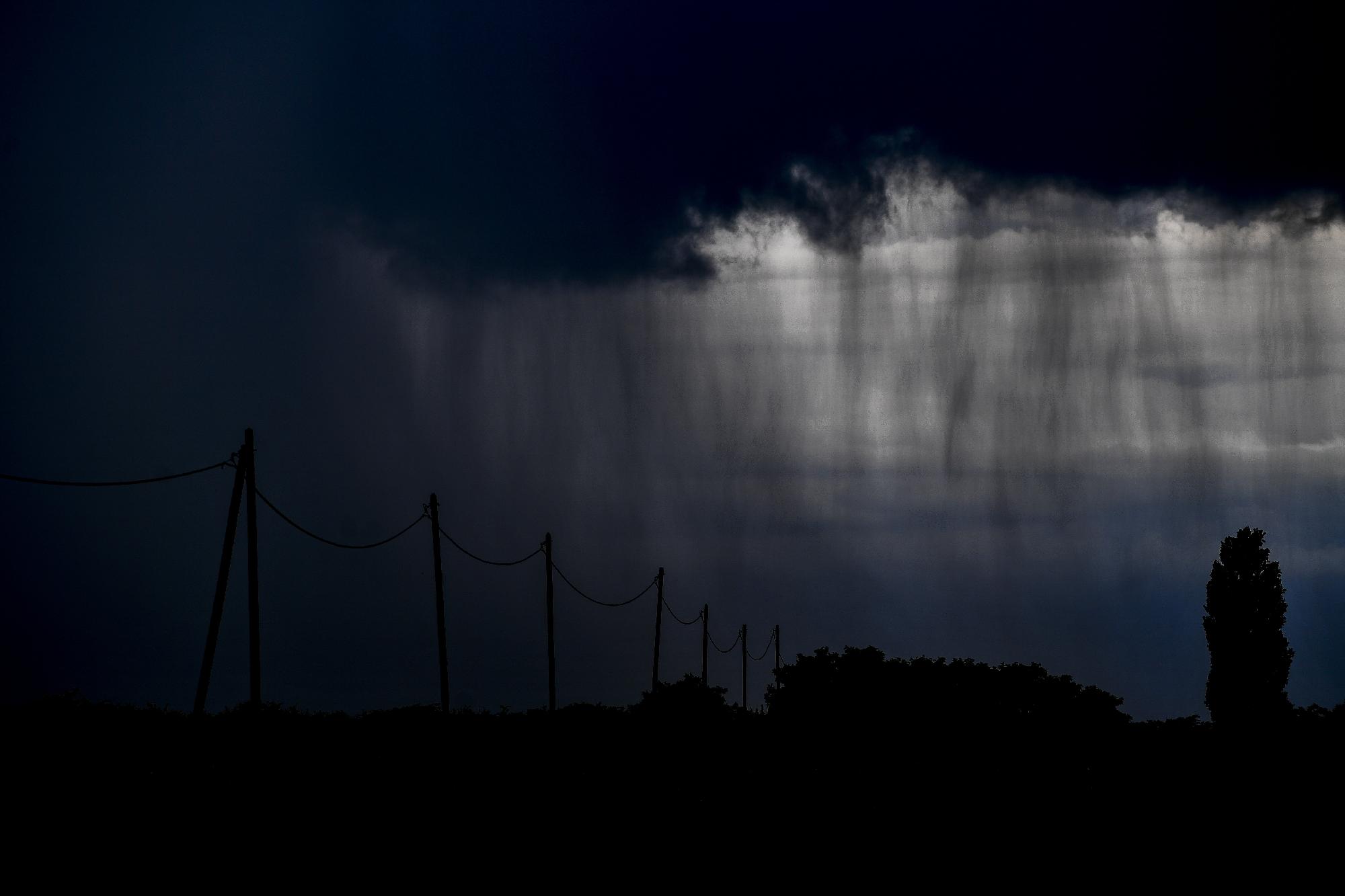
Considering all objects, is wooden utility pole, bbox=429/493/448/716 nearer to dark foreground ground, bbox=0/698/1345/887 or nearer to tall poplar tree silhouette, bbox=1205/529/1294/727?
dark foreground ground, bbox=0/698/1345/887

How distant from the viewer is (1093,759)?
108ft

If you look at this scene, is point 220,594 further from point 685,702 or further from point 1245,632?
point 1245,632

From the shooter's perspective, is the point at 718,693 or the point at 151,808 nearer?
the point at 151,808

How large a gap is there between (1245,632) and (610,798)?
45.3m

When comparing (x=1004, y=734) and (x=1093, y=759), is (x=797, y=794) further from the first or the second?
(x=1004, y=734)

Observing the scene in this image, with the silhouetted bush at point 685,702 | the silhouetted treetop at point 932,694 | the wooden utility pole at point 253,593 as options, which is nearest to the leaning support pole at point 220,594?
the wooden utility pole at point 253,593

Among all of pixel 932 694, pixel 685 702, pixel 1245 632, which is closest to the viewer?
pixel 685 702

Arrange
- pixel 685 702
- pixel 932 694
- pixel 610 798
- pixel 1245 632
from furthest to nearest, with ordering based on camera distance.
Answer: pixel 1245 632, pixel 932 694, pixel 685 702, pixel 610 798

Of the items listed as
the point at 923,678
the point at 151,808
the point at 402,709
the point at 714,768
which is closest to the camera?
the point at 151,808

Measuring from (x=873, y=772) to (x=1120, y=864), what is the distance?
12.6 metres

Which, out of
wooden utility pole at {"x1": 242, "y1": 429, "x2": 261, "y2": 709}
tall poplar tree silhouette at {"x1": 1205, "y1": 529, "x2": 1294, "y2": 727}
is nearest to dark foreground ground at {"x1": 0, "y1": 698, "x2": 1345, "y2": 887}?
wooden utility pole at {"x1": 242, "y1": 429, "x2": 261, "y2": 709}

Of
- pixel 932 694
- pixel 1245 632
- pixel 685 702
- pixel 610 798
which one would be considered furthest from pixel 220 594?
pixel 1245 632

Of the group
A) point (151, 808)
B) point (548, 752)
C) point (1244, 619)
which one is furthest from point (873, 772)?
point (1244, 619)

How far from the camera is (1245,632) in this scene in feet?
185
